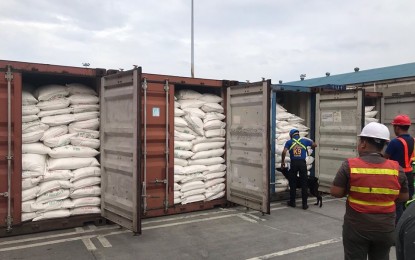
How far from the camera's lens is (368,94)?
9.22 m

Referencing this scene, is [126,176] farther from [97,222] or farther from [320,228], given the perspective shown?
[320,228]

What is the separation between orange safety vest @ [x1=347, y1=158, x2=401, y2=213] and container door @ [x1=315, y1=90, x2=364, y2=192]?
4891 millimetres

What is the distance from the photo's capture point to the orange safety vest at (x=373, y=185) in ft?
9.55

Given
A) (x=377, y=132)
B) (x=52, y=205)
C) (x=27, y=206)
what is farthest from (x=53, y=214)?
(x=377, y=132)

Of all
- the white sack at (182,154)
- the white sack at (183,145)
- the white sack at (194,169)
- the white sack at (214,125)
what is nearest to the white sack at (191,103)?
the white sack at (214,125)

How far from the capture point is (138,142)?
4859 millimetres

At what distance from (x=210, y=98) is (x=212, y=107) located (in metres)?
0.19

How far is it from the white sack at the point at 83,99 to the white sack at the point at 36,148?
82cm

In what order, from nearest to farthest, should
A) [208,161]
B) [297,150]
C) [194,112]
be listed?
[194,112]
[208,161]
[297,150]

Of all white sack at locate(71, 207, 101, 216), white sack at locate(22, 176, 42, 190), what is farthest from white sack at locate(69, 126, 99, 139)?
white sack at locate(71, 207, 101, 216)

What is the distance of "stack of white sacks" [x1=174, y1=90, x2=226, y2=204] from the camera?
6.48 meters

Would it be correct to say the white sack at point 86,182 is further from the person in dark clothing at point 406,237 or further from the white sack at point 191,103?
the person in dark clothing at point 406,237

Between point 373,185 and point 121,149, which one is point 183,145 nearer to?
point 121,149

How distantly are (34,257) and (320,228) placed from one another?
4250 mm
